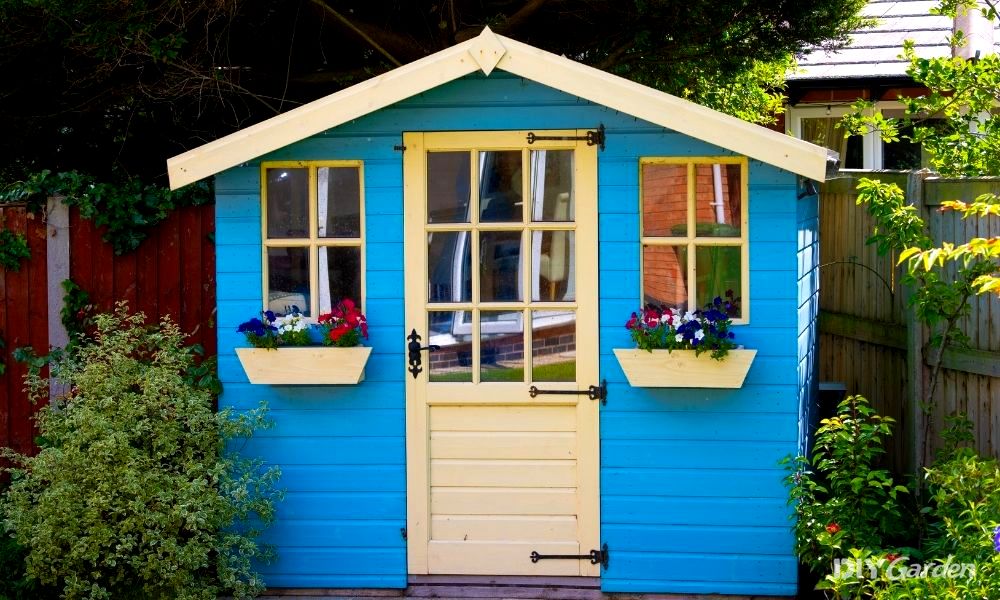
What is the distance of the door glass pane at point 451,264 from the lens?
5.66 metres

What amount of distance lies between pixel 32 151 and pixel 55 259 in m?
2.15

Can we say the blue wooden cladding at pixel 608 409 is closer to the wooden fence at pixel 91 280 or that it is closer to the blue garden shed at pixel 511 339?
the blue garden shed at pixel 511 339

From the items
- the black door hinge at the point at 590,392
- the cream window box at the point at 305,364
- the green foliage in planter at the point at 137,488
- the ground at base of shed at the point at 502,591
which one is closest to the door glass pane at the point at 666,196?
the black door hinge at the point at 590,392

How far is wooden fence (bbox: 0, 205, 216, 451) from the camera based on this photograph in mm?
6371

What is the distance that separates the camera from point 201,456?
560 centimetres

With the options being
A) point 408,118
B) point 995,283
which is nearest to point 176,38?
point 408,118

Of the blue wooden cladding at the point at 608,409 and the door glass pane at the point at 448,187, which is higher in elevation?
the door glass pane at the point at 448,187

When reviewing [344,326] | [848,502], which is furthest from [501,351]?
[848,502]

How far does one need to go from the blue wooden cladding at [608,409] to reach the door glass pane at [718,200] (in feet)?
0.24

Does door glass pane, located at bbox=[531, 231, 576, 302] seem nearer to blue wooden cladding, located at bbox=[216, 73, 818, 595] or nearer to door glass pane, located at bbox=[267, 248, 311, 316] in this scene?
blue wooden cladding, located at bbox=[216, 73, 818, 595]

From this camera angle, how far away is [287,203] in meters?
5.73

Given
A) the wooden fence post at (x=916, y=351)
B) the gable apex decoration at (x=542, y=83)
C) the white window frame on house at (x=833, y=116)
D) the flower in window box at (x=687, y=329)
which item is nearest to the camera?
the gable apex decoration at (x=542, y=83)

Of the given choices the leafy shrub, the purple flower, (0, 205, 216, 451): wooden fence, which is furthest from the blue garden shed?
the leafy shrub

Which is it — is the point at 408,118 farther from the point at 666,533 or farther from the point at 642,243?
the point at 666,533
